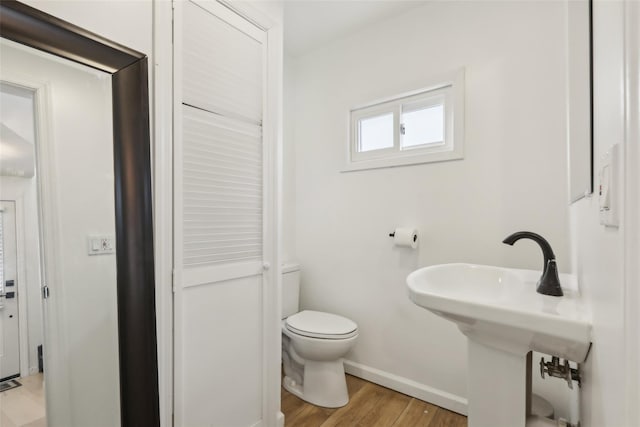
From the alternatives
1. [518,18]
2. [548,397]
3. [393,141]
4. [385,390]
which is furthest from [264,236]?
[518,18]

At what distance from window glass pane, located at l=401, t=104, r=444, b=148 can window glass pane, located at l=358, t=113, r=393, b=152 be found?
0.10 meters

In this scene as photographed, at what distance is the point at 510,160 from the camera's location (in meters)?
1.66

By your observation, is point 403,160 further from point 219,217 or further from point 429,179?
point 219,217

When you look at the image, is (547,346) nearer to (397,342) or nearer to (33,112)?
(397,342)

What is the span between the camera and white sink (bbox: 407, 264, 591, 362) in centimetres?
74

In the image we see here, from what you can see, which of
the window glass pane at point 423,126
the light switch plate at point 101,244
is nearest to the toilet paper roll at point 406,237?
the window glass pane at point 423,126

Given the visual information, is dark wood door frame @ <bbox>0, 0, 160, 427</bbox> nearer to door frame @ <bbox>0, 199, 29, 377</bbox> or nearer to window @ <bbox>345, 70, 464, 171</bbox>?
door frame @ <bbox>0, 199, 29, 377</bbox>

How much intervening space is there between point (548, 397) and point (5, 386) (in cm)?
218

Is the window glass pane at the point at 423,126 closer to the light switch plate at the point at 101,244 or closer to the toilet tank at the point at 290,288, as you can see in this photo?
the toilet tank at the point at 290,288

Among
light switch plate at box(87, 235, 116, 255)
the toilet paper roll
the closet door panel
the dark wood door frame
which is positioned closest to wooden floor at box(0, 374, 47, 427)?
the dark wood door frame

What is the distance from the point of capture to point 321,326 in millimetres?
1944

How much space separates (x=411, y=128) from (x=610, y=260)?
1717 mm

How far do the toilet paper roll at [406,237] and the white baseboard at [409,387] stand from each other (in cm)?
87

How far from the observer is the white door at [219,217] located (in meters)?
1.26
